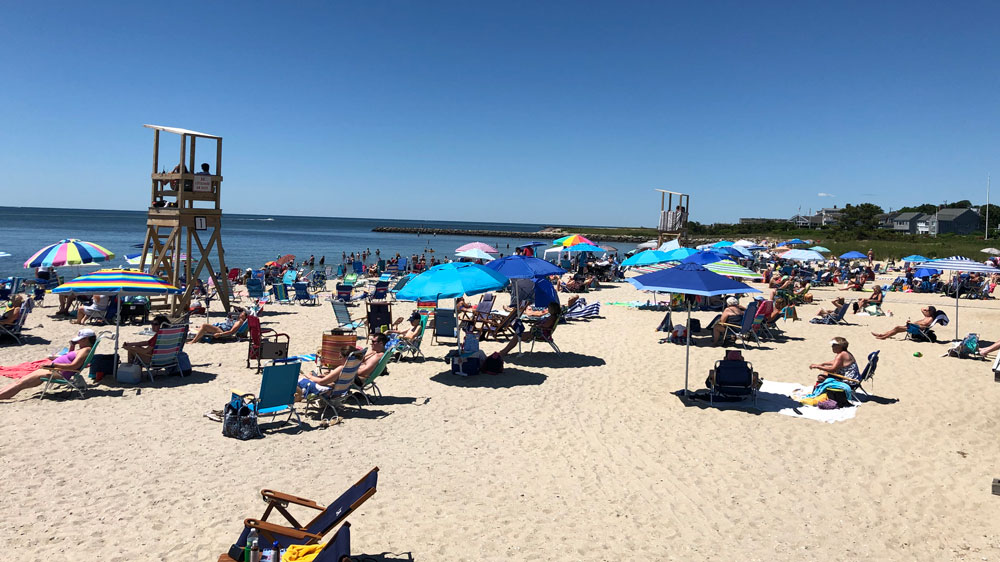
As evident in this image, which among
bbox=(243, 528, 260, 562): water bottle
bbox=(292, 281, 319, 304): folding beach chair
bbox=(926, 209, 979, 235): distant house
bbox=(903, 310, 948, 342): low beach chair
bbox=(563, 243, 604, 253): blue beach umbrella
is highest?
bbox=(926, 209, 979, 235): distant house

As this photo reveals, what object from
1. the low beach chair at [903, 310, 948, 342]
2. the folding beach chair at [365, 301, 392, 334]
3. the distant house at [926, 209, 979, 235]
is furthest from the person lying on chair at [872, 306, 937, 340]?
the distant house at [926, 209, 979, 235]

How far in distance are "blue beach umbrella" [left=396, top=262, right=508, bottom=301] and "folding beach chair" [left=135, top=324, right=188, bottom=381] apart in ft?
9.85

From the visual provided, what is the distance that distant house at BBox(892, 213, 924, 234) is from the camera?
3585 inches

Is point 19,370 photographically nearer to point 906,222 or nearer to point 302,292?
point 302,292

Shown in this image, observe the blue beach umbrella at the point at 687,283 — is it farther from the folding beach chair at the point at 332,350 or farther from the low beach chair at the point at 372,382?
the folding beach chair at the point at 332,350

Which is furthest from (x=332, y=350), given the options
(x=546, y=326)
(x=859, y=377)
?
(x=859, y=377)

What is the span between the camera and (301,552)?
11.4 ft

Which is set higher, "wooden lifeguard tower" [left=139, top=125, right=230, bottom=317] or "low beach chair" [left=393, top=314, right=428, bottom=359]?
"wooden lifeguard tower" [left=139, top=125, right=230, bottom=317]

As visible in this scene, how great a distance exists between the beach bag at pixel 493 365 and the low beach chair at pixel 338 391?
7.99ft

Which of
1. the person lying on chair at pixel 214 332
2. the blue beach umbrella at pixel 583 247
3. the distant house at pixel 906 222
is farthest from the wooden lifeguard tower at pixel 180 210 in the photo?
the distant house at pixel 906 222

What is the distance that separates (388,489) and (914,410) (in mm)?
6343

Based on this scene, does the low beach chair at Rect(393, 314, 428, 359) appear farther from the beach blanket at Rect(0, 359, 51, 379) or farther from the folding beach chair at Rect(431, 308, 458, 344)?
the beach blanket at Rect(0, 359, 51, 379)

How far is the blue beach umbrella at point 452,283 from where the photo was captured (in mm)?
8500

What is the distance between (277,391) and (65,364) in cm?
290
